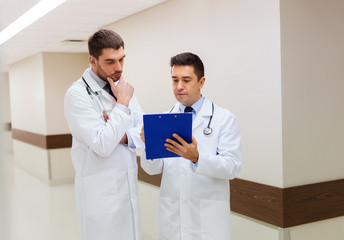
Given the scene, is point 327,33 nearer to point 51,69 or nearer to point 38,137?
point 51,69

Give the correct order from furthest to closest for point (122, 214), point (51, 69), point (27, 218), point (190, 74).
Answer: point (51, 69), point (27, 218), point (190, 74), point (122, 214)

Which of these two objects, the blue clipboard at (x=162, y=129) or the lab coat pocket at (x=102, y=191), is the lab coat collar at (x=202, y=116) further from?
the lab coat pocket at (x=102, y=191)

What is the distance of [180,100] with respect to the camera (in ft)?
6.86

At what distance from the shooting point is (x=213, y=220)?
1.97m

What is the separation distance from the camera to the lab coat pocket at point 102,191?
6.12 feet

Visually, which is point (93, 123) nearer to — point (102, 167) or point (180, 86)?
point (102, 167)

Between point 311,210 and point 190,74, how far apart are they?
175cm

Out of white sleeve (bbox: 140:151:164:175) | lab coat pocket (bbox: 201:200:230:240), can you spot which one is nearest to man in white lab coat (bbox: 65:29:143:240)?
white sleeve (bbox: 140:151:164:175)

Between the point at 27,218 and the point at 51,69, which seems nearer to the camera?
the point at 27,218

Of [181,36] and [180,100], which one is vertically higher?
[181,36]

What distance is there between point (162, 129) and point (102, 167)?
1.17ft

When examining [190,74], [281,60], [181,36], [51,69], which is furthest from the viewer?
[51,69]

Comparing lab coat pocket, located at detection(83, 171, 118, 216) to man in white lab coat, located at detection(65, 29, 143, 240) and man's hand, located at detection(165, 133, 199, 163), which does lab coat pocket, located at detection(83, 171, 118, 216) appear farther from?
man's hand, located at detection(165, 133, 199, 163)

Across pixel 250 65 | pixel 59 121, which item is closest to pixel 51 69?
pixel 59 121
